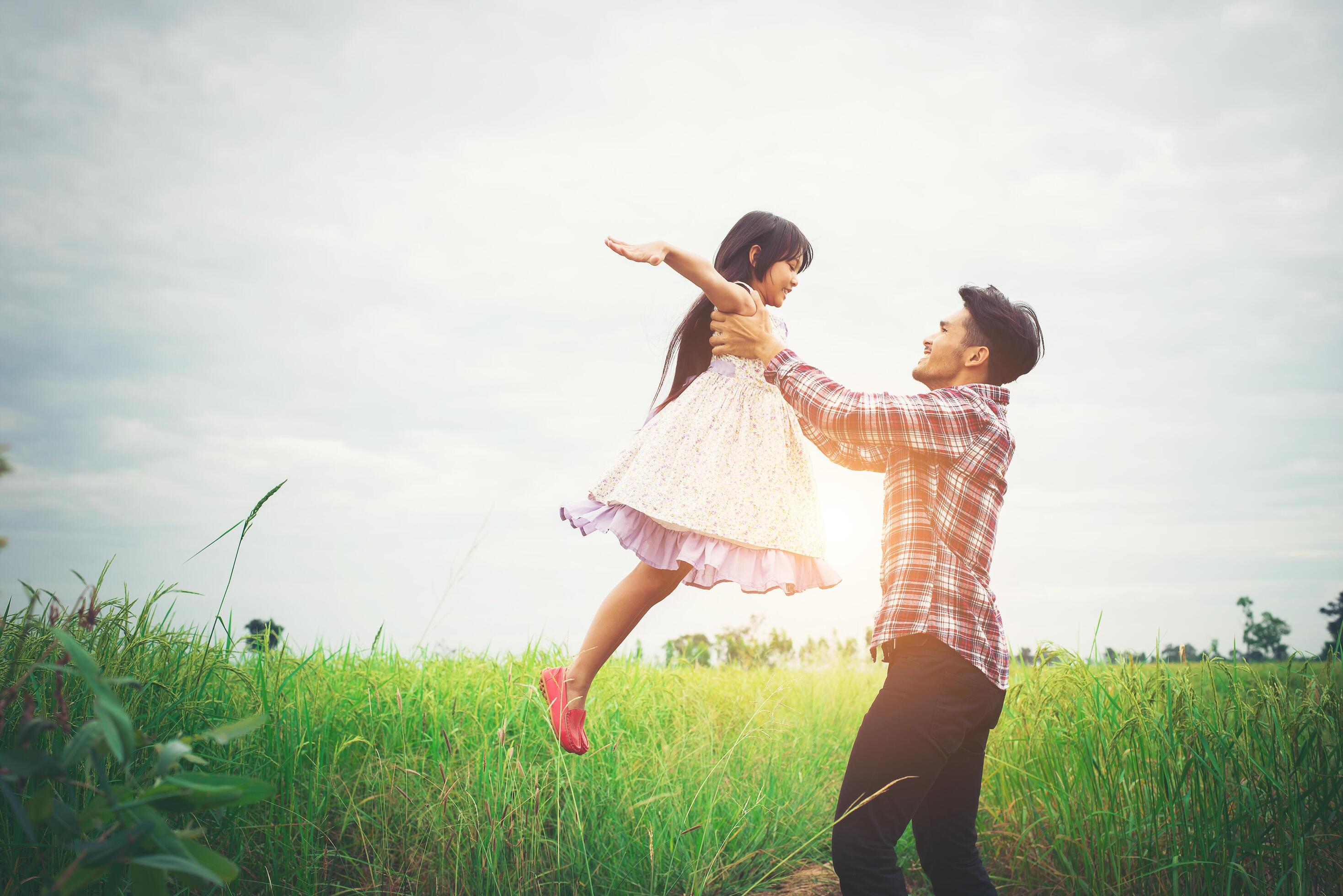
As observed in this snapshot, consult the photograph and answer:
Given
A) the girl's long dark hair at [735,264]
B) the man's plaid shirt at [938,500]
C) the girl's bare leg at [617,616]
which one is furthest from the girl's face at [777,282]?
the girl's bare leg at [617,616]

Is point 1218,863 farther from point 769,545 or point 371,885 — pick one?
point 371,885

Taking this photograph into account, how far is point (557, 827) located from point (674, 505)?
131 cm

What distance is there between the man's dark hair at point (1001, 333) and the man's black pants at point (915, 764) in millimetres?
1054

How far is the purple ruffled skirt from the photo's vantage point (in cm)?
315

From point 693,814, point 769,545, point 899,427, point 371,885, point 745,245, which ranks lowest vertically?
point 371,885

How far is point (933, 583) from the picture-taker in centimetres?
240

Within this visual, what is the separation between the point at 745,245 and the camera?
11.8 feet

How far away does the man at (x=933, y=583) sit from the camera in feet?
7.31

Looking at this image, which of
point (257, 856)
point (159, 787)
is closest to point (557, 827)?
point (257, 856)

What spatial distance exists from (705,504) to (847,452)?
61 centimetres

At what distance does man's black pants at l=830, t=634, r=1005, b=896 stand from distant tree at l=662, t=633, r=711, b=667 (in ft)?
12.6

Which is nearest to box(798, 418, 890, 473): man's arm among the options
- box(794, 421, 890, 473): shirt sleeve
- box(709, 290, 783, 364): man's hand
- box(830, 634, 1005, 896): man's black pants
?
box(794, 421, 890, 473): shirt sleeve

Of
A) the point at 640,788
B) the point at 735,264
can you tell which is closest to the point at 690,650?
the point at 640,788

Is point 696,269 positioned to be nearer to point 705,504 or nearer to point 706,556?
point 705,504
